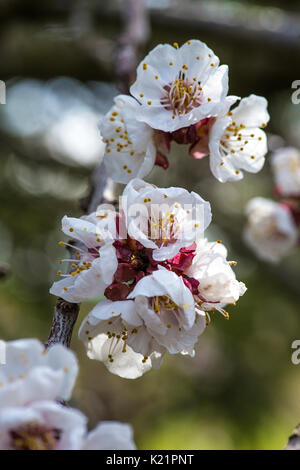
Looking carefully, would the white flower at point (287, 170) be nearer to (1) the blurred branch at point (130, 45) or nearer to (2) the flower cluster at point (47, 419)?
(1) the blurred branch at point (130, 45)

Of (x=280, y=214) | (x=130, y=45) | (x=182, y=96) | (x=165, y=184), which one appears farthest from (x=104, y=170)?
(x=165, y=184)

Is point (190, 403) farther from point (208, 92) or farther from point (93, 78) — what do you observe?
point (208, 92)

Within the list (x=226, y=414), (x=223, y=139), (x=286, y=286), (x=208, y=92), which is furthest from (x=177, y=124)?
(x=226, y=414)

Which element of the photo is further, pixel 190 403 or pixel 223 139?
pixel 190 403

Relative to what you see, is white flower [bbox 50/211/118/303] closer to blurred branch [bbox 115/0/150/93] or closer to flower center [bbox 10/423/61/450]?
flower center [bbox 10/423/61/450]

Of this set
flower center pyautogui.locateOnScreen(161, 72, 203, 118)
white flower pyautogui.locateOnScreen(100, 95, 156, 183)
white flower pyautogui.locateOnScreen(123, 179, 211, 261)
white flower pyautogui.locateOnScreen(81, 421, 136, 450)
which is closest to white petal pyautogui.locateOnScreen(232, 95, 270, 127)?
flower center pyautogui.locateOnScreen(161, 72, 203, 118)

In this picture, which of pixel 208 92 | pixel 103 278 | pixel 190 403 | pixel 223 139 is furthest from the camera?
pixel 190 403
